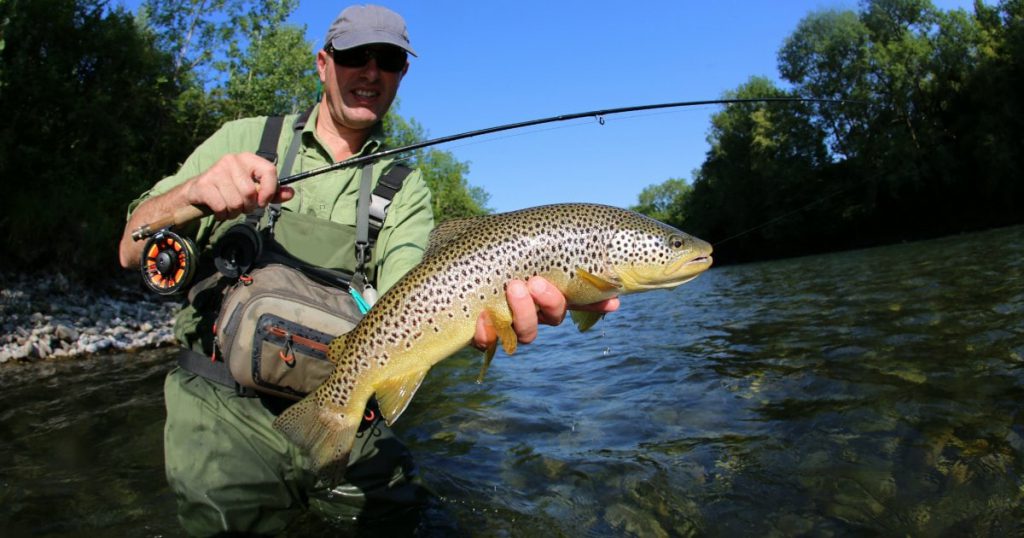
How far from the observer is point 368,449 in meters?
3.89

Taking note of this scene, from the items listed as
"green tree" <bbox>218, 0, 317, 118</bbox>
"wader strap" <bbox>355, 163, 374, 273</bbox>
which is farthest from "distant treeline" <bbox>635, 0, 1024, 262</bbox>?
"wader strap" <bbox>355, 163, 374, 273</bbox>

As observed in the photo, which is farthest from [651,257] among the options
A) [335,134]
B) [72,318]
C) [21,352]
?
[72,318]

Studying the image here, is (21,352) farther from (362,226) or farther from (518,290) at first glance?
(518,290)

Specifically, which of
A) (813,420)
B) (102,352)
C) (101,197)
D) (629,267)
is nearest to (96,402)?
(102,352)

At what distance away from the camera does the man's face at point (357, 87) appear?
12.3ft

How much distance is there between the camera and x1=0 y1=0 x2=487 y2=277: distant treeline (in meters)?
16.9

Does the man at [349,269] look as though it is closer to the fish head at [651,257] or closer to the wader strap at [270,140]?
the wader strap at [270,140]

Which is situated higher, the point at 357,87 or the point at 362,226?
the point at 357,87

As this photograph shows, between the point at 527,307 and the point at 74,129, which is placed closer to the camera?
the point at 527,307

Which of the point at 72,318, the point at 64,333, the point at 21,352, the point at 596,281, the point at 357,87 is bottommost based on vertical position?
the point at 21,352

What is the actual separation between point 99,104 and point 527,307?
75.8ft

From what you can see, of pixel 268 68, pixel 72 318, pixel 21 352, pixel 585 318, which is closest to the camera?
pixel 585 318

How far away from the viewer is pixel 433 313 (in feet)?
9.59

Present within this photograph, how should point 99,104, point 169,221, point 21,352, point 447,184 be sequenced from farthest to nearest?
point 447,184
point 99,104
point 21,352
point 169,221
